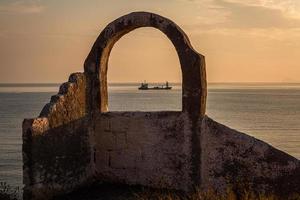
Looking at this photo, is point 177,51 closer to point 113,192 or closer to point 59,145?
point 59,145

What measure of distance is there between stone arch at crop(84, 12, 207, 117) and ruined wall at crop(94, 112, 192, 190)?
25cm

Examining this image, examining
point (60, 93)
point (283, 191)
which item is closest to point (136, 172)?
point (60, 93)

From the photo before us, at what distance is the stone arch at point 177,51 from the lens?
7.92 meters

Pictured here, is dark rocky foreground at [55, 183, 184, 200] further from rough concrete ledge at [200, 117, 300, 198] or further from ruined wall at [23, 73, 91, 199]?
rough concrete ledge at [200, 117, 300, 198]

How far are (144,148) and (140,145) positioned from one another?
0.08 meters

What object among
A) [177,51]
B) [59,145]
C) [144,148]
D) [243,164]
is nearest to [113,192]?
[144,148]

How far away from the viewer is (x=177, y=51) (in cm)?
812

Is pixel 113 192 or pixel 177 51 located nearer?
pixel 177 51

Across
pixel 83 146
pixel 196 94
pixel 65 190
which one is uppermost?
pixel 196 94

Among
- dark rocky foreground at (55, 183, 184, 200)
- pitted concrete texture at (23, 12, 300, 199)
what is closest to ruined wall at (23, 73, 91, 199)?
pitted concrete texture at (23, 12, 300, 199)

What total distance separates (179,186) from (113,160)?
116 cm

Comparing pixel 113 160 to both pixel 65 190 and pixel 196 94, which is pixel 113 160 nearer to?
pixel 65 190

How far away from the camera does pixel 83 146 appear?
28.3ft

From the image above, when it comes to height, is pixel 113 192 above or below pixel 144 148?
below
